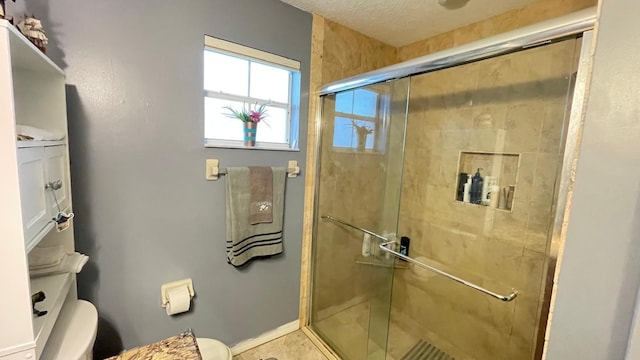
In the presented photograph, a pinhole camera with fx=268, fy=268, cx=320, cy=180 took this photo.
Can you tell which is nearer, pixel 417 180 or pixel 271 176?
pixel 271 176

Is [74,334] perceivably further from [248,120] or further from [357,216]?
[357,216]

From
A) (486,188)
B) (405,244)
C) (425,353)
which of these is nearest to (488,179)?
(486,188)

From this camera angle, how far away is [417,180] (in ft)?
7.17

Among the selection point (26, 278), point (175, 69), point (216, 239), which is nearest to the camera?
point (26, 278)

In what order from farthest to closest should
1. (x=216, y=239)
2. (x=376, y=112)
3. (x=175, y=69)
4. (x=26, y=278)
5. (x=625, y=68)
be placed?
(x=376, y=112)
(x=216, y=239)
(x=175, y=69)
(x=26, y=278)
(x=625, y=68)

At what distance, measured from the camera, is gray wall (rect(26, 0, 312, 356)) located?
1.25 meters

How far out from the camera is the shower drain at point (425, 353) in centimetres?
195

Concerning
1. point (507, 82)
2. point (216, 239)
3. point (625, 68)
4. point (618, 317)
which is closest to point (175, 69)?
point (216, 239)

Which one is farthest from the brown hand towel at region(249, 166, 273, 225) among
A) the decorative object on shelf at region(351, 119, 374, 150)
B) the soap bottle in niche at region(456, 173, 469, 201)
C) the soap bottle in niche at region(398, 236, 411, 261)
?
the soap bottle in niche at region(456, 173, 469, 201)

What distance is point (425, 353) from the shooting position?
78.4 inches

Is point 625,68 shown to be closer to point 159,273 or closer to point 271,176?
point 271,176

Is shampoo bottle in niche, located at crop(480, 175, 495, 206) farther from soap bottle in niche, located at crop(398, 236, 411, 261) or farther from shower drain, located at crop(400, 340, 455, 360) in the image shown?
shower drain, located at crop(400, 340, 455, 360)

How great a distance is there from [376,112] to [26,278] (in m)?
1.92

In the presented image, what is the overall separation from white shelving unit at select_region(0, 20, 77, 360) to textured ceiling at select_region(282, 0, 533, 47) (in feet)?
4.47
